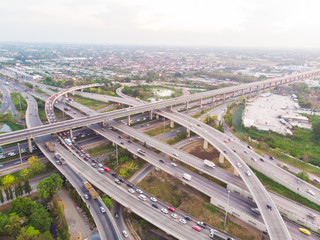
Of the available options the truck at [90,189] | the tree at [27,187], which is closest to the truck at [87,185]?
the truck at [90,189]

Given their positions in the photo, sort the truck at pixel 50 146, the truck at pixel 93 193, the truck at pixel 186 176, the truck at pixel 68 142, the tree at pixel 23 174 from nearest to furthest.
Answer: the truck at pixel 93 193 < the tree at pixel 23 174 < the truck at pixel 186 176 < the truck at pixel 50 146 < the truck at pixel 68 142

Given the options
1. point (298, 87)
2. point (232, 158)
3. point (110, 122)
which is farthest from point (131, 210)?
point (298, 87)

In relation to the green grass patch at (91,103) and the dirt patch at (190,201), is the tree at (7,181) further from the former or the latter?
the green grass patch at (91,103)

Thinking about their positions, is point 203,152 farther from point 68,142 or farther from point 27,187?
point 27,187

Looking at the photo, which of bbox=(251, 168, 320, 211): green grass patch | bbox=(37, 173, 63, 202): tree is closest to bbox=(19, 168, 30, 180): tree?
bbox=(37, 173, 63, 202): tree

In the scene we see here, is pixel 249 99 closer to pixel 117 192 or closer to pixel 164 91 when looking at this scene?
pixel 164 91
